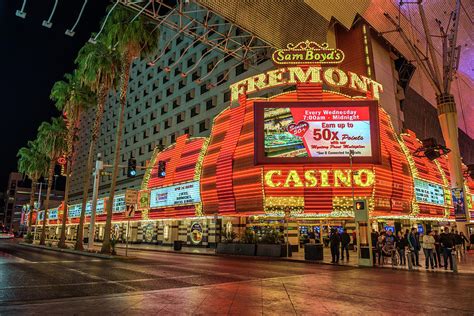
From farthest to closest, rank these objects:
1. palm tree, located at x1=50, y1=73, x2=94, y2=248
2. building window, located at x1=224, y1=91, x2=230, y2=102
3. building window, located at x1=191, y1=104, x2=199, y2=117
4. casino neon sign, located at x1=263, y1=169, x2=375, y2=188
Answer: building window, located at x1=191, y1=104, x2=199, y2=117 → building window, located at x1=224, y1=91, x2=230, y2=102 → palm tree, located at x1=50, y1=73, x2=94, y2=248 → casino neon sign, located at x1=263, y1=169, x2=375, y2=188

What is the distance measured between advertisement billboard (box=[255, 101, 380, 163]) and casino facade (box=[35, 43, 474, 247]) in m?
0.08

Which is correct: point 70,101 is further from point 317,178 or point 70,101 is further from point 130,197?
point 317,178

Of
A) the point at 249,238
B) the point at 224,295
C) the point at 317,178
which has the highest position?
the point at 317,178

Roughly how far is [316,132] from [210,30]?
49.1 ft

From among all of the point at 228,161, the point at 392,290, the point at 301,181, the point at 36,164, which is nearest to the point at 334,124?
the point at 301,181

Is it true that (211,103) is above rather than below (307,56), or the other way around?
above

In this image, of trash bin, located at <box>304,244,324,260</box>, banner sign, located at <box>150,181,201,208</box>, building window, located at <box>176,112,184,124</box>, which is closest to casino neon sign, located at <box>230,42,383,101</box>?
banner sign, located at <box>150,181,201,208</box>

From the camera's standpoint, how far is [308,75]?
28469 mm

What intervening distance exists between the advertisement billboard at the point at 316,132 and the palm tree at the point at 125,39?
10.1 m

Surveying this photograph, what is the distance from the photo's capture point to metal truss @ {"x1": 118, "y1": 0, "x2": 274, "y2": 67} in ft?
91.2

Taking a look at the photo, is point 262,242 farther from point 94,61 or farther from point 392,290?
point 94,61

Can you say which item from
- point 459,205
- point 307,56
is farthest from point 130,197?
point 459,205

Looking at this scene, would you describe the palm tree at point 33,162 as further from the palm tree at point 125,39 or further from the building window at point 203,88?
the palm tree at point 125,39

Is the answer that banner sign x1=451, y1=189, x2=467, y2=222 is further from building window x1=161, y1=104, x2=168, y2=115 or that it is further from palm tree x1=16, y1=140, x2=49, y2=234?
palm tree x1=16, y1=140, x2=49, y2=234
